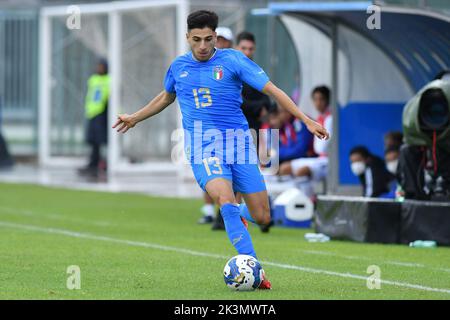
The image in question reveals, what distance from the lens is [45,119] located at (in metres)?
31.9

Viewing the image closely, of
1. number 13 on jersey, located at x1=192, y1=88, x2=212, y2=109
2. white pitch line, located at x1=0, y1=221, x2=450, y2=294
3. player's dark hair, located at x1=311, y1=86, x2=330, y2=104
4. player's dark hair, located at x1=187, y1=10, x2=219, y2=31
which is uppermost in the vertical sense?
player's dark hair, located at x1=187, y1=10, x2=219, y2=31

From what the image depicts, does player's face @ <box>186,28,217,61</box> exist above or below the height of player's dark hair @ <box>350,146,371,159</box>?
above

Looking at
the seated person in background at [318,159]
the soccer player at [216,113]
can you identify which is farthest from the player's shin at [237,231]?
the seated person in background at [318,159]

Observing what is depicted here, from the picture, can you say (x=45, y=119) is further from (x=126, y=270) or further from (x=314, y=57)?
(x=126, y=270)

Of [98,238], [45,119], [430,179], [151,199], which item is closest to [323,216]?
[430,179]

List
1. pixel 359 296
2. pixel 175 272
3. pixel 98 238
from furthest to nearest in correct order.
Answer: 1. pixel 98 238
2. pixel 175 272
3. pixel 359 296

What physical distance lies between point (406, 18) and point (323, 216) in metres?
3.53

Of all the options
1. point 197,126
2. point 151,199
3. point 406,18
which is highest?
point 406,18

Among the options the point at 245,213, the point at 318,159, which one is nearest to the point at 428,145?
the point at 318,159

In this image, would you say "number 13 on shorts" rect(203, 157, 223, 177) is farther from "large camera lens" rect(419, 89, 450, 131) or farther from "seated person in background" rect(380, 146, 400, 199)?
"seated person in background" rect(380, 146, 400, 199)

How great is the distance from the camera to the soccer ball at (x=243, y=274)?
9330 mm

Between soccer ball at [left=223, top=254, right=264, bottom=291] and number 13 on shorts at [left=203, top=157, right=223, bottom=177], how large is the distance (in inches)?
27.3

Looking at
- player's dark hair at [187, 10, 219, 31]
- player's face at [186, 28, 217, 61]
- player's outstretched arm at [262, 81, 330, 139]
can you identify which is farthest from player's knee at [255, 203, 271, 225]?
player's dark hair at [187, 10, 219, 31]

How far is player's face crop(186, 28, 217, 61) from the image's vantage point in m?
9.70
